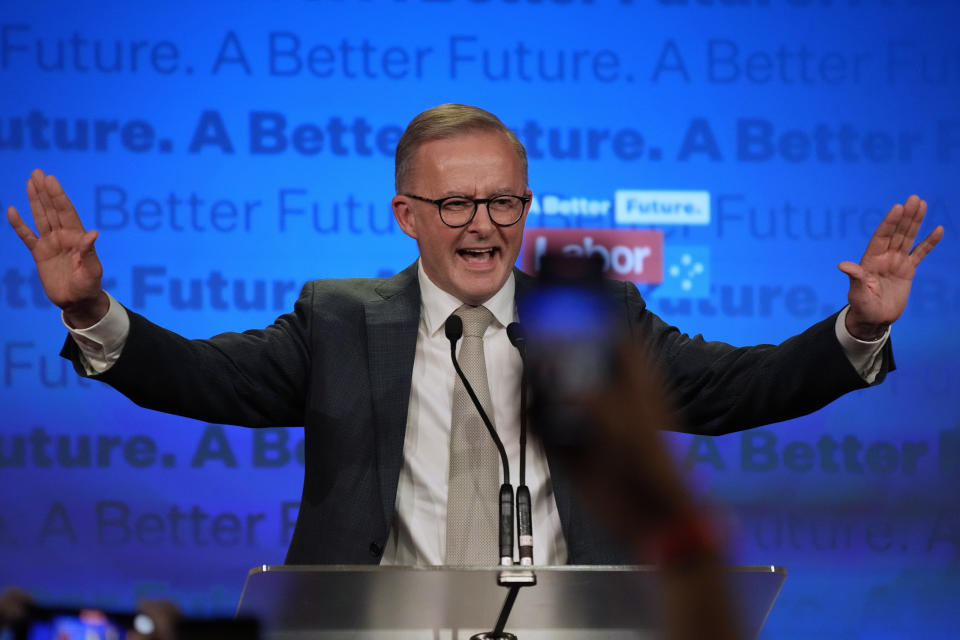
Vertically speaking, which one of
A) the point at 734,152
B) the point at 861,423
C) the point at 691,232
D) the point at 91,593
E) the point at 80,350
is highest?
the point at 734,152

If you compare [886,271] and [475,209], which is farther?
[475,209]

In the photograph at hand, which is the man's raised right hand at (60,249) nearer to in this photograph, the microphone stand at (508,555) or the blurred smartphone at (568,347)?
the microphone stand at (508,555)

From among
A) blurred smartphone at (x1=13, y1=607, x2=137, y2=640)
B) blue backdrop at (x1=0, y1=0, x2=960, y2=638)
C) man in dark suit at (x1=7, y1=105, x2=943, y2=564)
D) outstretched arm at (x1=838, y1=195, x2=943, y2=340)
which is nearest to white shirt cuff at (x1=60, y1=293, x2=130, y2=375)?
man in dark suit at (x1=7, y1=105, x2=943, y2=564)

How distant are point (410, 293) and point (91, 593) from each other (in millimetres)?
1897

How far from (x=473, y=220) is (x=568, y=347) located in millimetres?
1945

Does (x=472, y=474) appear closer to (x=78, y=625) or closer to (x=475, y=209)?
(x=475, y=209)

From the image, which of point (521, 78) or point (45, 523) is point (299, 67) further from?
point (45, 523)

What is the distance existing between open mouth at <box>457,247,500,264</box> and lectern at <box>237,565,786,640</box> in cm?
101

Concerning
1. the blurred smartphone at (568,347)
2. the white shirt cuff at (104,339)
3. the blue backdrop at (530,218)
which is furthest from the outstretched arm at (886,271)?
the blue backdrop at (530,218)

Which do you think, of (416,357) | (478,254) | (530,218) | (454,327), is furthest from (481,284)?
(530,218)

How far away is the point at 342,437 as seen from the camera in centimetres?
260

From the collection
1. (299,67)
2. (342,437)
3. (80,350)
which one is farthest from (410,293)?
(299,67)

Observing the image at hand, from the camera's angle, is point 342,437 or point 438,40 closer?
point 342,437

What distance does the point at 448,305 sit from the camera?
2.77m
